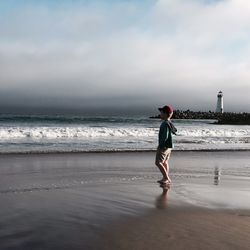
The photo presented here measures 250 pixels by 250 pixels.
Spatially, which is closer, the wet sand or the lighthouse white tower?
the wet sand

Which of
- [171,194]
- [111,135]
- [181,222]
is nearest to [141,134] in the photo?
[111,135]

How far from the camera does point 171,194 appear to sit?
331 inches

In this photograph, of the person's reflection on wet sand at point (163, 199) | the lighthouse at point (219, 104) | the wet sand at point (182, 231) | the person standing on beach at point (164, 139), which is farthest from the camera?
the lighthouse at point (219, 104)

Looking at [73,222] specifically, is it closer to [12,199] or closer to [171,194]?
[12,199]

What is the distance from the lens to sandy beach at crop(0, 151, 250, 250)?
5.06 meters

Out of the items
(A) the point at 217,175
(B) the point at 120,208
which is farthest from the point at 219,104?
(B) the point at 120,208

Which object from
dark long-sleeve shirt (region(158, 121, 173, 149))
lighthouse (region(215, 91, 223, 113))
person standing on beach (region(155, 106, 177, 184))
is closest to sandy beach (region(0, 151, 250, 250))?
person standing on beach (region(155, 106, 177, 184))

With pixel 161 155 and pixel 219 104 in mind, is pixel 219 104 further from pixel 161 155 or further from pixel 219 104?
pixel 161 155

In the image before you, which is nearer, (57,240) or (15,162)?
(57,240)

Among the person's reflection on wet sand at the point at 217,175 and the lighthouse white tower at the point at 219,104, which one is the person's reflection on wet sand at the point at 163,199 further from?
the lighthouse white tower at the point at 219,104

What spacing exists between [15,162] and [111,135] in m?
17.0

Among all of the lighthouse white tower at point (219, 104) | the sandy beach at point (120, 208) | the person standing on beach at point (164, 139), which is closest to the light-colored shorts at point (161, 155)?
the person standing on beach at point (164, 139)

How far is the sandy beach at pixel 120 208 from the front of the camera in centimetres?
506

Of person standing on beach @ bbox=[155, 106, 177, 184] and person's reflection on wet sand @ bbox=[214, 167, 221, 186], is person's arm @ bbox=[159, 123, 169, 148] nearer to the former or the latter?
person standing on beach @ bbox=[155, 106, 177, 184]
